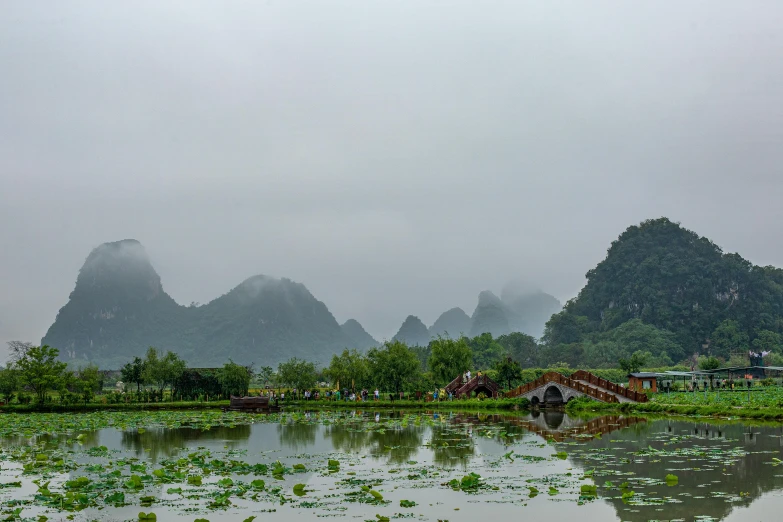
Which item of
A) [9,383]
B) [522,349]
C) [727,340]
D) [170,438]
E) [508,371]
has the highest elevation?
[727,340]

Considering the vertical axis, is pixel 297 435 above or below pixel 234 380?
below

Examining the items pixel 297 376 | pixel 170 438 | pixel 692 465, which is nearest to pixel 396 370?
pixel 297 376

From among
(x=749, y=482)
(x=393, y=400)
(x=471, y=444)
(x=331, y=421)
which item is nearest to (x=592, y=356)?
(x=393, y=400)

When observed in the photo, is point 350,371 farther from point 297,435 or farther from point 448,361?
point 297,435

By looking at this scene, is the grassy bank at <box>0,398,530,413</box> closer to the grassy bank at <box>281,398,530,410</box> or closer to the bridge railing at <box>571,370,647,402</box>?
the grassy bank at <box>281,398,530,410</box>

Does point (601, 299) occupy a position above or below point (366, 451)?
above

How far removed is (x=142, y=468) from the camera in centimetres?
1914

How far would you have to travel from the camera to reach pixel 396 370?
57406 millimetres

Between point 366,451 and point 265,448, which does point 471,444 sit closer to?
point 366,451

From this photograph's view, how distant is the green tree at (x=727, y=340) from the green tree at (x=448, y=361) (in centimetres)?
6771

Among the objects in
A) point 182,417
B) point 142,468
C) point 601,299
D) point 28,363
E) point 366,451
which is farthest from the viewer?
point 601,299

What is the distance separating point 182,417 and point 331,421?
9744mm

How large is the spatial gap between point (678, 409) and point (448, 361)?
24715 millimetres

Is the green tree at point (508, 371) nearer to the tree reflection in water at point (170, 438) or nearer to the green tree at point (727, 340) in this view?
the tree reflection in water at point (170, 438)
